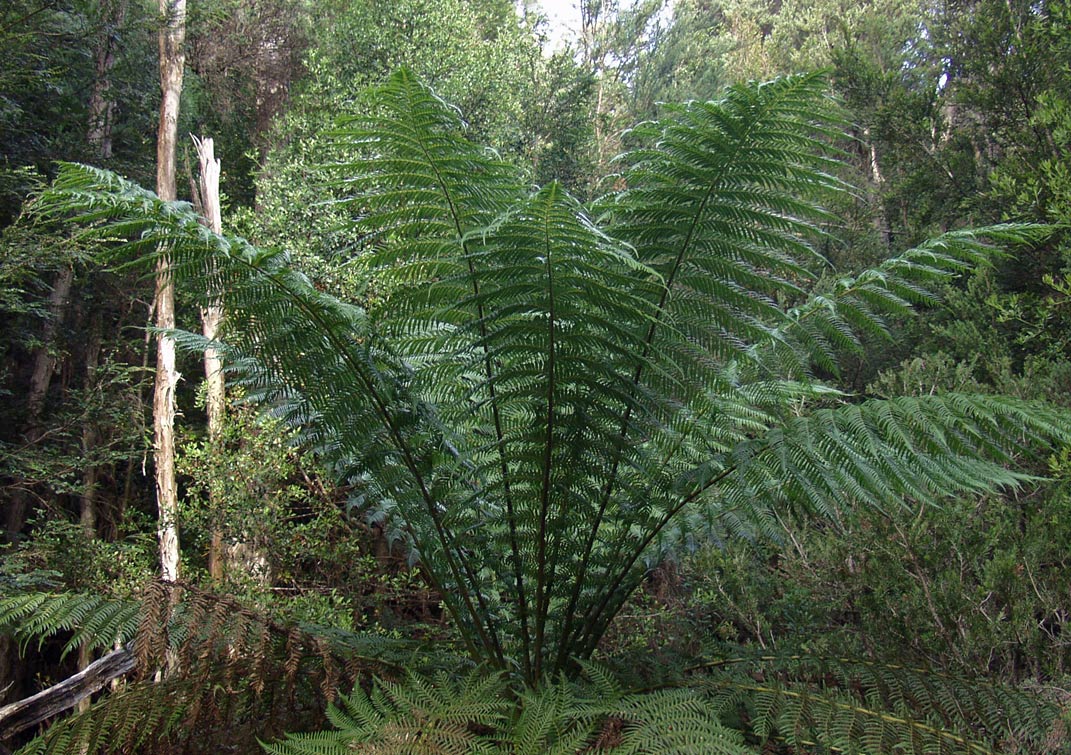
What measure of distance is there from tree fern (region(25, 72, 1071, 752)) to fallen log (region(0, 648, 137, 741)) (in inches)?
26.0

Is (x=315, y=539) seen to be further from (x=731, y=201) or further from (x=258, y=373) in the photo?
(x=731, y=201)

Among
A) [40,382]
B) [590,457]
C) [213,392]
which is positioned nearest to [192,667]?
[590,457]

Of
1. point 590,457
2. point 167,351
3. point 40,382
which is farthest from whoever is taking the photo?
point 40,382

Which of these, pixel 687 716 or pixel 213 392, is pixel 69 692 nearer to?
pixel 687 716

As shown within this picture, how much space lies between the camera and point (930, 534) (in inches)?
119

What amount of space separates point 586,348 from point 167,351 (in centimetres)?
520

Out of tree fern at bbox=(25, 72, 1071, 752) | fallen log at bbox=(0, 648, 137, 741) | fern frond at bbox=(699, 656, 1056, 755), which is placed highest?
tree fern at bbox=(25, 72, 1071, 752)

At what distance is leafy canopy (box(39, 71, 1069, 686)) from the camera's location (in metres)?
1.28

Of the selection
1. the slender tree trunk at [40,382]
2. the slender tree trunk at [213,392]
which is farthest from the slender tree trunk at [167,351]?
the slender tree trunk at [40,382]

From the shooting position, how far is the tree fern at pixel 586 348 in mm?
1262

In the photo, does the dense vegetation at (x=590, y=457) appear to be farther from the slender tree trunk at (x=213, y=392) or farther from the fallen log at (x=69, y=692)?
the slender tree trunk at (x=213, y=392)

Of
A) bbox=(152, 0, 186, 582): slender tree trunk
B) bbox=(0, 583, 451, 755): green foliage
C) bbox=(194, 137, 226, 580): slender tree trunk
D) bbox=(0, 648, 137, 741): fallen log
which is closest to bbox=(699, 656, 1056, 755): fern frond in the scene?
bbox=(0, 583, 451, 755): green foliage

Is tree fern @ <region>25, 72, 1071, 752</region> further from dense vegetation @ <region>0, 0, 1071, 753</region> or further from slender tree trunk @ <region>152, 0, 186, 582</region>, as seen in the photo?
slender tree trunk @ <region>152, 0, 186, 582</region>

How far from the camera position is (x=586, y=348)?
1.42 m
